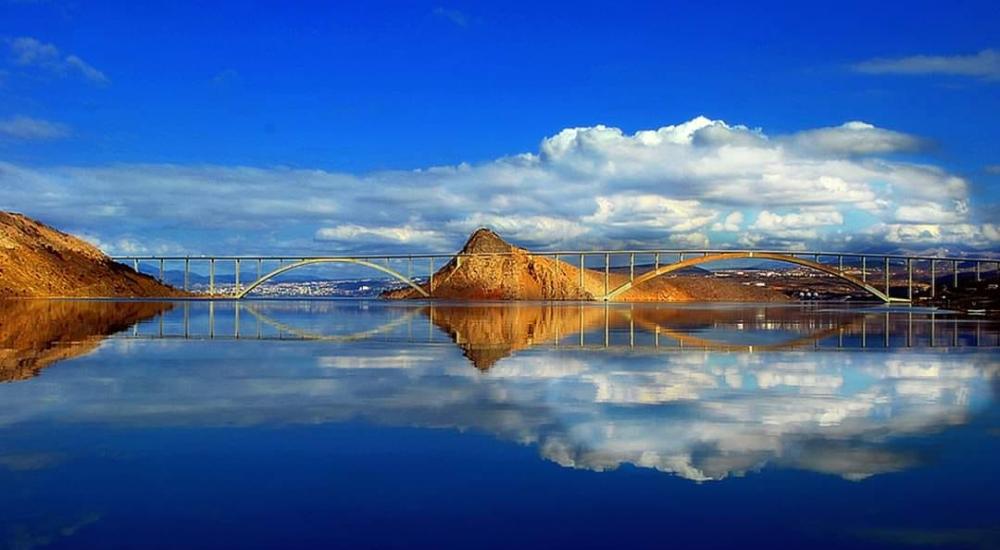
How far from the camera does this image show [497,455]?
1260 cm

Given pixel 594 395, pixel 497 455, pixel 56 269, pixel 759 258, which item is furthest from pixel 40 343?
pixel 759 258

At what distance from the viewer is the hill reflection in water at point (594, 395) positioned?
44.0 ft

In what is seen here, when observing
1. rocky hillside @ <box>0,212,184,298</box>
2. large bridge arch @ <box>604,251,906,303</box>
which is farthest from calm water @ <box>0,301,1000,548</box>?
large bridge arch @ <box>604,251,906,303</box>

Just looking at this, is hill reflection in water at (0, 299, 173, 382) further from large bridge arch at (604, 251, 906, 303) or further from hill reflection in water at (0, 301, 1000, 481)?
large bridge arch at (604, 251, 906, 303)

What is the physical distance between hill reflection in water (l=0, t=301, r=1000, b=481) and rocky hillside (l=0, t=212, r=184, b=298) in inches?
4593

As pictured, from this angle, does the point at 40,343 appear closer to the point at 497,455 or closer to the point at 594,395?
the point at 594,395

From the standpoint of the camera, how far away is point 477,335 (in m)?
43.2

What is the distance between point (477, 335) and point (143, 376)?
2179cm

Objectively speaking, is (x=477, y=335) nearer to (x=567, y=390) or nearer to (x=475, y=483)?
(x=567, y=390)

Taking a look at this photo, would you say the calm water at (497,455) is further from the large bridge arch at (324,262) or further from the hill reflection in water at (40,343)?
the large bridge arch at (324,262)

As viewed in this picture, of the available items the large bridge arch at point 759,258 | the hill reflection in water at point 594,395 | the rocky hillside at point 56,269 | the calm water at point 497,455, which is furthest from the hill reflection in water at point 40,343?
the large bridge arch at point 759,258

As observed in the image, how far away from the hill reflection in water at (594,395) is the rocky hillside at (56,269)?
383 feet

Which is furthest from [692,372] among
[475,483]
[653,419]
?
[475,483]

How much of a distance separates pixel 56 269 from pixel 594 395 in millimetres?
158643
